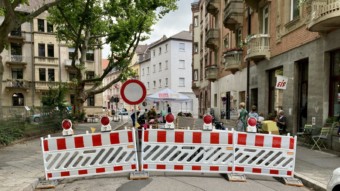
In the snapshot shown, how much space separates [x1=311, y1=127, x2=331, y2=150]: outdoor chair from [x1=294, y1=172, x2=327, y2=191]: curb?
4.30 metres

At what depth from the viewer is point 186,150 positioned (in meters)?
6.67

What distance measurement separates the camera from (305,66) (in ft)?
43.1

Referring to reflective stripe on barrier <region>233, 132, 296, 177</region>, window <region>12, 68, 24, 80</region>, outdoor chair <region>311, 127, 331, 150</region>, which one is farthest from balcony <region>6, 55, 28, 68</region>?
reflective stripe on barrier <region>233, 132, 296, 177</region>

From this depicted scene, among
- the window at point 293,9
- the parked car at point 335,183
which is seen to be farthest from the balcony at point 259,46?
the parked car at point 335,183

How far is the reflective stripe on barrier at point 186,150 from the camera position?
661 cm

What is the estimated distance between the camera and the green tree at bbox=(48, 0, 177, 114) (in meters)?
19.3

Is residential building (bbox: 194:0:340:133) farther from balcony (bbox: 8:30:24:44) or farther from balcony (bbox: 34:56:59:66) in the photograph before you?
balcony (bbox: 8:30:24:44)

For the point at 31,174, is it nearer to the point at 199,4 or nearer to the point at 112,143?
the point at 112,143

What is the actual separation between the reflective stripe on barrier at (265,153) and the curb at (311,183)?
294 millimetres

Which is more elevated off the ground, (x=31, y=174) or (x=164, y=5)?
(x=164, y=5)

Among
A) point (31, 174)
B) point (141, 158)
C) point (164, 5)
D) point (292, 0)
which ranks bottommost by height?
point (31, 174)

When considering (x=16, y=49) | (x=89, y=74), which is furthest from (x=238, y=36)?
(x=16, y=49)

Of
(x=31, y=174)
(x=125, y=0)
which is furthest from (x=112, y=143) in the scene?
(x=125, y=0)

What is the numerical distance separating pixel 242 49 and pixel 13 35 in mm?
34632
